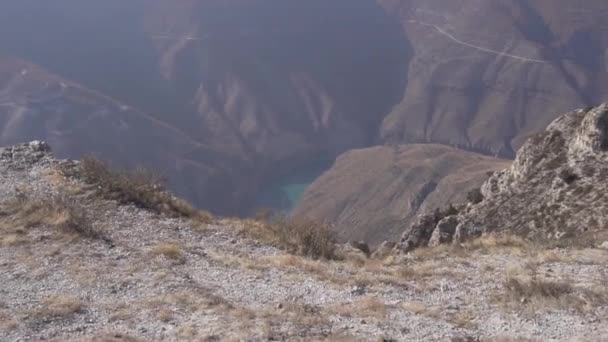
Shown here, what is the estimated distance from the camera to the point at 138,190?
19.4 meters

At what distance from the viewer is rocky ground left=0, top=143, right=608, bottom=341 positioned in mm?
10445

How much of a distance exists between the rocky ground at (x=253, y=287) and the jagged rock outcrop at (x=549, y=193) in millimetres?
5369

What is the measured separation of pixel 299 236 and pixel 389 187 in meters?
86.6

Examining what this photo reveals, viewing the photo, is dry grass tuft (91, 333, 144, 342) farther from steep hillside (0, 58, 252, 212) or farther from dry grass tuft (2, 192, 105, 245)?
steep hillside (0, 58, 252, 212)

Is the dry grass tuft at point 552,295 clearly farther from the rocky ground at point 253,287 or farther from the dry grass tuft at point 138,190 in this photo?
the dry grass tuft at point 138,190

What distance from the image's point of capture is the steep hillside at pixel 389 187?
82.1m

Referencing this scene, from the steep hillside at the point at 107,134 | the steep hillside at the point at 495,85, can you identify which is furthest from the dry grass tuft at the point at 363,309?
the steep hillside at the point at 495,85

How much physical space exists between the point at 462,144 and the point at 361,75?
54.8m

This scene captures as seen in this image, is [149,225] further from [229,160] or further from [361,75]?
[361,75]

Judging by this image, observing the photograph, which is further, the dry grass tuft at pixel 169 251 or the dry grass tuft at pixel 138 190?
the dry grass tuft at pixel 138 190

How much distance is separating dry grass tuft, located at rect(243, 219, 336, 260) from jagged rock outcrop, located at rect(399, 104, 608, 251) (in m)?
4.79

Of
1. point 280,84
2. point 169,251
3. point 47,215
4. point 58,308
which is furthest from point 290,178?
point 58,308

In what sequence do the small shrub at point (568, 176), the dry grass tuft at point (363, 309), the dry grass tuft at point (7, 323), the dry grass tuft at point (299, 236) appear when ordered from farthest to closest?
the small shrub at point (568, 176), the dry grass tuft at point (299, 236), the dry grass tuft at point (363, 309), the dry grass tuft at point (7, 323)

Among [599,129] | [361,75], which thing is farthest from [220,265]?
[361,75]
